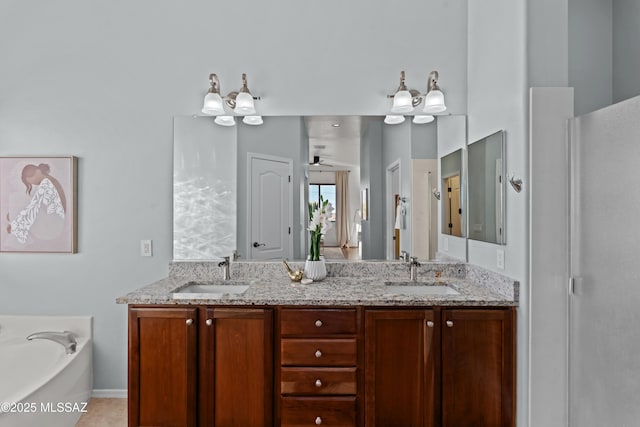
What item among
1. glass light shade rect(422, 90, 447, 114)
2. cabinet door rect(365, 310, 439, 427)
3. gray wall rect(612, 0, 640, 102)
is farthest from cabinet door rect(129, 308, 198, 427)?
gray wall rect(612, 0, 640, 102)

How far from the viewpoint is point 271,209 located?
2.56 m

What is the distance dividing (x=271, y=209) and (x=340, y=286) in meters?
0.71

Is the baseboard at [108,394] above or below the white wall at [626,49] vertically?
below

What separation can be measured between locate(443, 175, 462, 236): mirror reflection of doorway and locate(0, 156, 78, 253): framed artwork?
252cm

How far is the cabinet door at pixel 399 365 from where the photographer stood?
1.92 metres

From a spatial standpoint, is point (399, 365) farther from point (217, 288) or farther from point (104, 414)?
point (104, 414)

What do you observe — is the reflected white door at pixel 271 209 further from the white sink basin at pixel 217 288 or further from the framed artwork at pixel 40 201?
the framed artwork at pixel 40 201

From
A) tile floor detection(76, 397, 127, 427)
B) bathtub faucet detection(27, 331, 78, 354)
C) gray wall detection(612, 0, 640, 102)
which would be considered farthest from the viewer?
bathtub faucet detection(27, 331, 78, 354)

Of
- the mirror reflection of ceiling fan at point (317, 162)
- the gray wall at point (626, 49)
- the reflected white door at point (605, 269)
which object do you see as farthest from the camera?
the mirror reflection of ceiling fan at point (317, 162)

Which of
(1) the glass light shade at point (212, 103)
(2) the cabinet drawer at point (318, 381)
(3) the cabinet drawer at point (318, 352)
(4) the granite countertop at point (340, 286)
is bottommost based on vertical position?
(2) the cabinet drawer at point (318, 381)

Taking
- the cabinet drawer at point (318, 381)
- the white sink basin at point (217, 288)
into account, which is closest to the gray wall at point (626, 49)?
the cabinet drawer at point (318, 381)

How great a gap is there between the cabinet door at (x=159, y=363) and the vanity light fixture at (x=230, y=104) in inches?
50.5

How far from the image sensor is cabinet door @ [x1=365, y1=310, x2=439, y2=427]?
192 centimetres

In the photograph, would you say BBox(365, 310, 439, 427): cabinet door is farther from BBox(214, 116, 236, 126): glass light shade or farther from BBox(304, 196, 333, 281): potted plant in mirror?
BBox(214, 116, 236, 126): glass light shade
